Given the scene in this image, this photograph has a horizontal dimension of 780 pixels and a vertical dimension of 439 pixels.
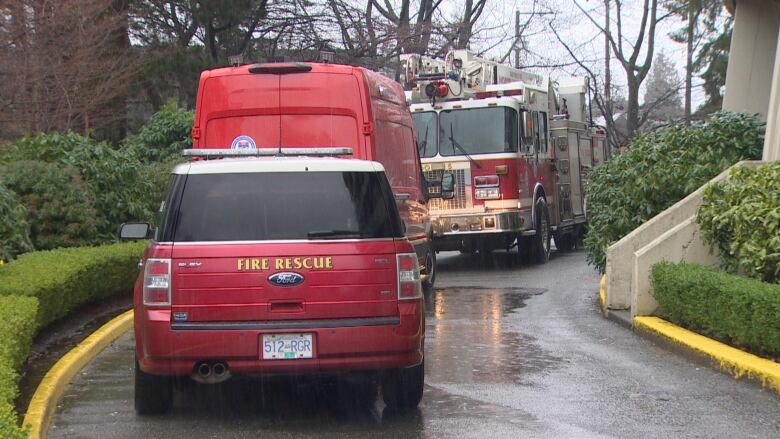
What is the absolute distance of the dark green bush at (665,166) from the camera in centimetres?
1235

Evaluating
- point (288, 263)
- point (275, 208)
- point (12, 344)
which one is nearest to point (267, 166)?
point (275, 208)

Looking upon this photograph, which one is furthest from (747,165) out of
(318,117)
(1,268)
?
(1,268)

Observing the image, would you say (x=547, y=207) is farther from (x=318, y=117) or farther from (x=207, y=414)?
(x=207, y=414)

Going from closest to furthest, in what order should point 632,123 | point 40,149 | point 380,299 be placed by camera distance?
point 380,299, point 40,149, point 632,123

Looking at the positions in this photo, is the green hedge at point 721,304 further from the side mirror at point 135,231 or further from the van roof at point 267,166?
the side mirror at point 135,231

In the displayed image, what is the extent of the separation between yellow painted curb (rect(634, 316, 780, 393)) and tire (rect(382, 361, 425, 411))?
103 inches

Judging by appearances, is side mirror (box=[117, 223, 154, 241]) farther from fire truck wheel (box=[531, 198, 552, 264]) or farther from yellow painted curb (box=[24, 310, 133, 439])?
fire truck wheel (box=[531, 198, 552, 264])

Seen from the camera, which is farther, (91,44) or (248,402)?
(91,44)

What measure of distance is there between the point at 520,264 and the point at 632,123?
2221 centimetres

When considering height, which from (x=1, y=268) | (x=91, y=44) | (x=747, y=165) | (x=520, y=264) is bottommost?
(x=520, y=264)

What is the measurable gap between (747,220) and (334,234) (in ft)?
14.7

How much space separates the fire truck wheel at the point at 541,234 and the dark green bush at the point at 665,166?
517cm

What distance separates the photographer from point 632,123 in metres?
40.0

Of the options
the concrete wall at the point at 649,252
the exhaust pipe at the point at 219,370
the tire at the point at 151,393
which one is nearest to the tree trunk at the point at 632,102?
the concrete wall at the point at 649,252
